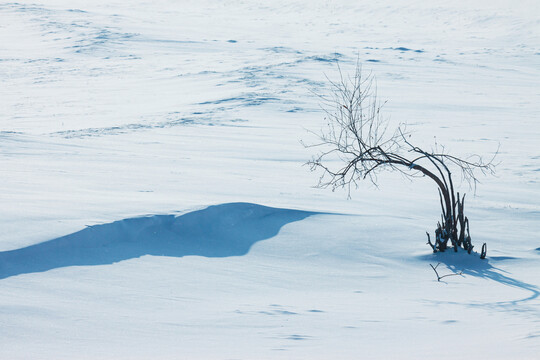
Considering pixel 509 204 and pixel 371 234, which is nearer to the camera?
pixel 371 234

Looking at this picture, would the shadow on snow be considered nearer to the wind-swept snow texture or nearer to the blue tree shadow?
the wind-swept snow texture

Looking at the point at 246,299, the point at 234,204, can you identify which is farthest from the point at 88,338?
the point at 234,204

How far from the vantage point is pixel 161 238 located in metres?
5.96

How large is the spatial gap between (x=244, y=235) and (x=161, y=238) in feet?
2.45

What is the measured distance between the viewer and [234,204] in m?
6.79

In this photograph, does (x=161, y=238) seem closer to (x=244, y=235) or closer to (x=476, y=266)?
(x=244, y=235)

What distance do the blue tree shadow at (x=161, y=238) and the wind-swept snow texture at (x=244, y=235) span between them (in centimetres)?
2

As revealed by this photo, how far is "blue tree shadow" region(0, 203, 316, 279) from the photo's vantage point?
509 cm

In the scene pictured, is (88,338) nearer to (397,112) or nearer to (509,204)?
(509,204)

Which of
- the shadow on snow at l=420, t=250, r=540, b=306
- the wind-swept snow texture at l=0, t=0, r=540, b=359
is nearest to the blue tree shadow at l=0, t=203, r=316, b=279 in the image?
the wind-swept snow texture at l=0, t=0, r=540, b=359

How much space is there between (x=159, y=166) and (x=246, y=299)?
5016 mm

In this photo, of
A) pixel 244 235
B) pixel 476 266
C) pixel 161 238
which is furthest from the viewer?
pixel 244 235

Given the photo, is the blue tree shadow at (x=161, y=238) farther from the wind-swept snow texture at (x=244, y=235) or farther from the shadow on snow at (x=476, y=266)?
the shadow on snow at (x=476, y=266)

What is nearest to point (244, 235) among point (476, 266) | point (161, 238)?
point (161, 238)
